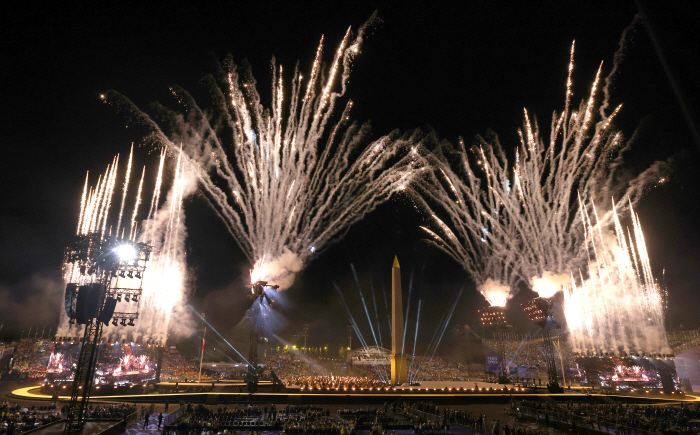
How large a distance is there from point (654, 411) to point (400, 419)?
1633 centimetres

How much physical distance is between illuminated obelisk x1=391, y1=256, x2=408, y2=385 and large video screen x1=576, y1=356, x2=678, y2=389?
25.7 metres

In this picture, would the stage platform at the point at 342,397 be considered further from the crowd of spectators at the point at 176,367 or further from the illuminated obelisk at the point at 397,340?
the crowd of spectators at the point at 176,367

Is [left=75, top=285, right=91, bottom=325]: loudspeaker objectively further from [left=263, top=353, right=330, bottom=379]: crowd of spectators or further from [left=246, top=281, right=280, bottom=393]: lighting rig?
[left=263, top=353, right=330, bottom=379]: crowd of spectators

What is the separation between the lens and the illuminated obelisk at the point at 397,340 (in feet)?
136

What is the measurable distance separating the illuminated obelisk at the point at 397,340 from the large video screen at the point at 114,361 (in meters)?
27.8

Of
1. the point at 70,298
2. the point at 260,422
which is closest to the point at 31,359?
the point at 70,298

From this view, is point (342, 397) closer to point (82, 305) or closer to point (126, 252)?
point (126, 252)

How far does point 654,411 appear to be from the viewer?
77.9ft

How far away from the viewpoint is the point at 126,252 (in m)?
21.3

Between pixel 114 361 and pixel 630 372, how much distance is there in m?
68.9

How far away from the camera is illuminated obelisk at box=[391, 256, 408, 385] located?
41.5 m

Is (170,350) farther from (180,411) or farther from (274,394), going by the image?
(180,411)

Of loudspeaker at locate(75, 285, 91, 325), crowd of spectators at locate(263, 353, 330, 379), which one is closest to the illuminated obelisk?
crowd of spectators at locate(263, 353, 330, 379)

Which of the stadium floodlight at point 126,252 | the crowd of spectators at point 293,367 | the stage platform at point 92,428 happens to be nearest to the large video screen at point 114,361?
the crowd of spectators at point 293,367
